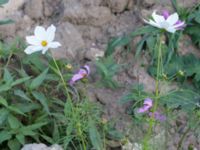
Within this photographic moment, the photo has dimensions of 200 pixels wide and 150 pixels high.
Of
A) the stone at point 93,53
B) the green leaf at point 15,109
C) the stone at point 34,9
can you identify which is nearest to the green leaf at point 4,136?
the green leaf at point 15,109

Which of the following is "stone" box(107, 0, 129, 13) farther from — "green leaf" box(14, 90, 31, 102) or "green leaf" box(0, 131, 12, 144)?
"green leaf" box(0, 131, 12, 144)

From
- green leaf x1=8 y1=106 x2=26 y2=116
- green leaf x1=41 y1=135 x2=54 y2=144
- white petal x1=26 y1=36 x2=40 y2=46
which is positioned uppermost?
white petal x1=26 y1=36 x2=40 y2=46

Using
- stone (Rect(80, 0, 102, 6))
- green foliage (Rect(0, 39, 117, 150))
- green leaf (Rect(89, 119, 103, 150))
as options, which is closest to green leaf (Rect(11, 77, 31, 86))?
green foliage (Rect(0, 39, 117, 150))

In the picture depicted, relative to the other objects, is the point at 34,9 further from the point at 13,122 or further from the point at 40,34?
the point at 13,122

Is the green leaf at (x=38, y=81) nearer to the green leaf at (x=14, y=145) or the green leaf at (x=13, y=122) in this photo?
the green leaf at (x=13, y=122)

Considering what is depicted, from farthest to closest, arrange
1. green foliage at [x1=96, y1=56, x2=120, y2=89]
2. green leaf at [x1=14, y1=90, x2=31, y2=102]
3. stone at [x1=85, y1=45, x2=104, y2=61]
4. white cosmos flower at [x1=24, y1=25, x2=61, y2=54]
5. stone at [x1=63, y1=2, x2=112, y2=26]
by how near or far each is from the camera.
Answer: stone at [x1=63, y1=2, x2=112, y2=26] → stone at [x1=85, y1=45, x2=104, y2=61] → green foliage at [x1=96, y1=56, x2=120, y2=89] → green leaf at [x1=14, y1=90, x2=31, y2=102] → white cosmos flower at [x1=24, y1=25, x2=61, y2=54]

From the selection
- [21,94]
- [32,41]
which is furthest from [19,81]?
[32,41]

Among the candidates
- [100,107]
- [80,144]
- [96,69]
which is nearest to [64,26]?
[96,69]

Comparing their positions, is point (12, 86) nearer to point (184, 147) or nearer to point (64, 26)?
point (64, 26)
